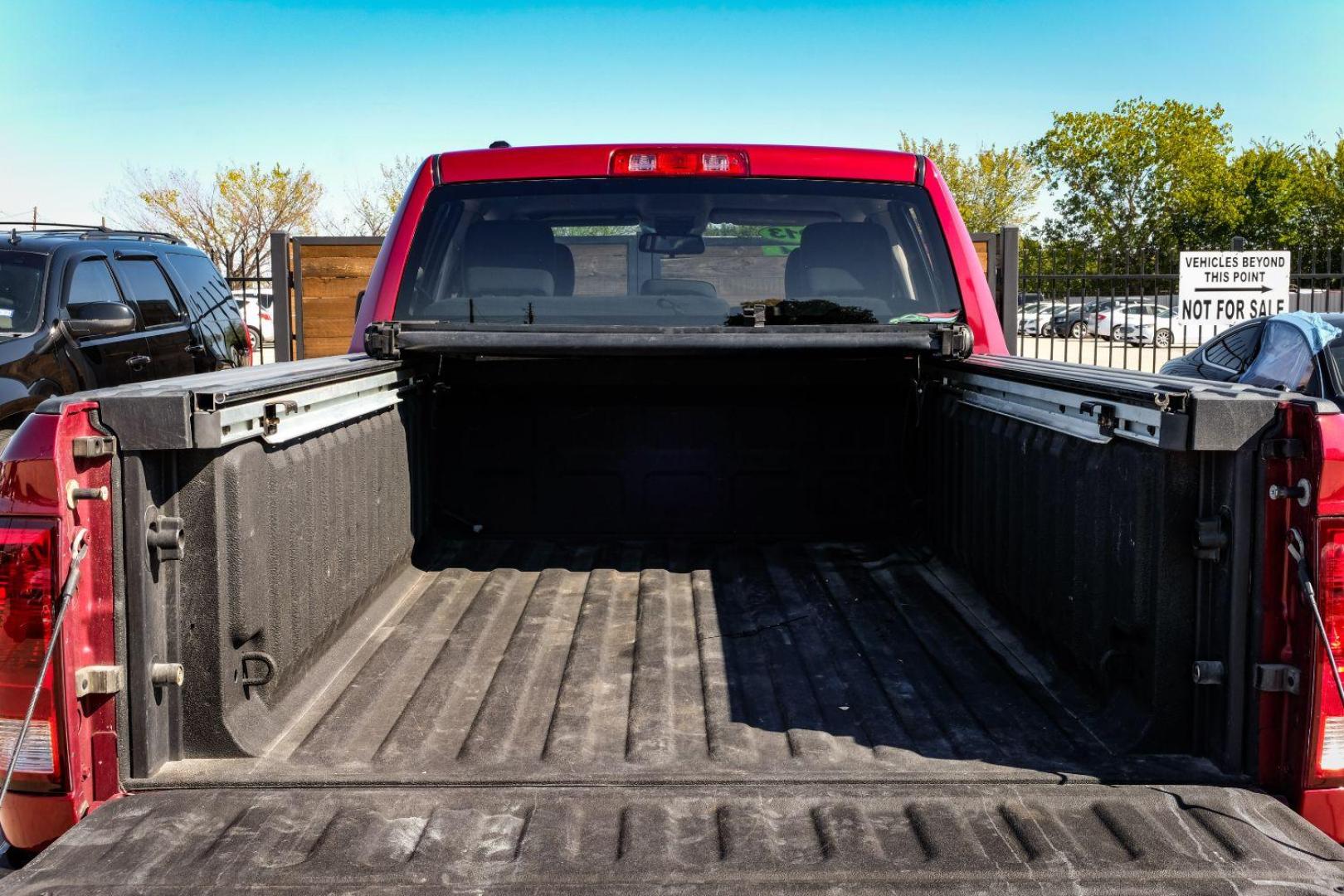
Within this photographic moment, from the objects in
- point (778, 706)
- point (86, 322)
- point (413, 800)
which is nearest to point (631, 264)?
point (778, 706)

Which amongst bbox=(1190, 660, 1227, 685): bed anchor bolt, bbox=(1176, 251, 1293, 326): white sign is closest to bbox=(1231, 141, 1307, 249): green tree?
bbox=(1176, 251, 1293, 326): white sign

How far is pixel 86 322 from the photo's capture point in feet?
25.7

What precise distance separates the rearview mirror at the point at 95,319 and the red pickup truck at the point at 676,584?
4.63m

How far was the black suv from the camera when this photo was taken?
758 cm

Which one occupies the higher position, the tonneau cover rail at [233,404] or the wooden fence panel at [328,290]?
the wooden fence panel at [328,290]

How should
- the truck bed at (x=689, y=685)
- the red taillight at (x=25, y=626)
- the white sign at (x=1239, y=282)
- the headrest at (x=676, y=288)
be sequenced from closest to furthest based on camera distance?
the red taillight at (x=25, y=626) < the truck bed at (x=689, y=685) < the headrest at (x=676, y=288) < the white sign at (x=1239, y=282)

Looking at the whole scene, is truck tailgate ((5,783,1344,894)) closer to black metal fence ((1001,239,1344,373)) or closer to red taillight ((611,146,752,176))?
red taillight ((611,146,752,176))

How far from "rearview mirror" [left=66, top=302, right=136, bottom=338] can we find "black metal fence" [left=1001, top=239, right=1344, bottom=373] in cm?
594

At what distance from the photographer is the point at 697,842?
2.05 m

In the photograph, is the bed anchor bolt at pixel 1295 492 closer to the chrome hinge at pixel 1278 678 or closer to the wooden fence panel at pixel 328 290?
the chrome hinge at pixel 1278 678

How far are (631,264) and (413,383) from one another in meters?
0.86

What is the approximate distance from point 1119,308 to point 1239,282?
85.6 feet

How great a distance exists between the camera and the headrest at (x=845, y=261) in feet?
13.3

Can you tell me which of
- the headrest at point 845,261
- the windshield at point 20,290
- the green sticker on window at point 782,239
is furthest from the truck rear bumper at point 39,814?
the windshield at point 20,290
